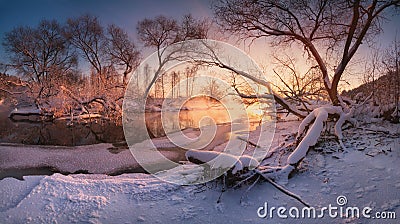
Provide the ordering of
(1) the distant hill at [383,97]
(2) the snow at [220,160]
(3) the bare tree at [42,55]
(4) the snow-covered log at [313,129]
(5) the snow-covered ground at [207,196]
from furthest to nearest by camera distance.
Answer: (3) the bare tree at [42,55], (1) the distant hill at [383,97], (4) the snow-covered log at [313,129], (2) the snow at [220,160], (5) the snow-covered ground at [207,196]

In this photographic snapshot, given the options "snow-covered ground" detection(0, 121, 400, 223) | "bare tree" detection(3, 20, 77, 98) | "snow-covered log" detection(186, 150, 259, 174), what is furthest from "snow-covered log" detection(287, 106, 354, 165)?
"bare tree" detection(3, 20, 77, 98)

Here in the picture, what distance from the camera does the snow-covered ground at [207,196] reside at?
3.49 meters

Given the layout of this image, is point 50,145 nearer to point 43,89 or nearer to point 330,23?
point 330,23

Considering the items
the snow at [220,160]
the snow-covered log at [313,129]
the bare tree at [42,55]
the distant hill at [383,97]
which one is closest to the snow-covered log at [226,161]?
the snow at [220,160]

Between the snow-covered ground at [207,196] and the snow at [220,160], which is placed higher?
the snow at [220,160]

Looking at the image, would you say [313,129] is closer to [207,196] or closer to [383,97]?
[207,196]

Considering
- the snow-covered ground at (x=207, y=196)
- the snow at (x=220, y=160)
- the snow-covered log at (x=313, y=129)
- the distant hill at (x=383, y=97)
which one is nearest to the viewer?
the snow-covered ground at (x=207, y=196)

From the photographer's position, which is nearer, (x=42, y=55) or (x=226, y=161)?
(x=226, y=161)

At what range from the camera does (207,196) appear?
4062mm

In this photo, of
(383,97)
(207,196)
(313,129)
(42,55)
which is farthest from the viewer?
(42,55)

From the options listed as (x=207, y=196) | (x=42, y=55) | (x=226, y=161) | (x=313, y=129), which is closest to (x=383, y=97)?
(x=313, y=129)

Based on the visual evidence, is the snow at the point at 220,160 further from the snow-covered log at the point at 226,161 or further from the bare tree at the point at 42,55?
the bare tree at the point at 42,55

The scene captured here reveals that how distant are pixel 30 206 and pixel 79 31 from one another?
28.5 m

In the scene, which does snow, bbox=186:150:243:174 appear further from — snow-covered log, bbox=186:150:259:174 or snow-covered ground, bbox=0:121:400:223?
snow-covered ground, bbox=0:121:400:223
